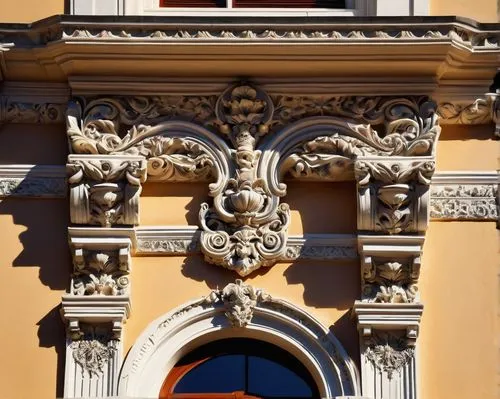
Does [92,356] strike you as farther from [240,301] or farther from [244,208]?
[244,208]

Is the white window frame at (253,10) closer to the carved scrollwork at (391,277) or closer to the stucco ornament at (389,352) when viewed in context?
the carved scrollwork at (391,277)

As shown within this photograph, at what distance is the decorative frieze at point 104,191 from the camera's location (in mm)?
18375

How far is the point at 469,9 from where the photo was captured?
19.2m

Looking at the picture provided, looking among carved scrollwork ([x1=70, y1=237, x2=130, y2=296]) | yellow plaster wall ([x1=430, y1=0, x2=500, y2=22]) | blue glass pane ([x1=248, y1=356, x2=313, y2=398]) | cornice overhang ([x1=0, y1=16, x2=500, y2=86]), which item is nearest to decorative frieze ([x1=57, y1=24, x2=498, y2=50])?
cornice overhang ([x1=0, y1=16, x2=500, y2=86])

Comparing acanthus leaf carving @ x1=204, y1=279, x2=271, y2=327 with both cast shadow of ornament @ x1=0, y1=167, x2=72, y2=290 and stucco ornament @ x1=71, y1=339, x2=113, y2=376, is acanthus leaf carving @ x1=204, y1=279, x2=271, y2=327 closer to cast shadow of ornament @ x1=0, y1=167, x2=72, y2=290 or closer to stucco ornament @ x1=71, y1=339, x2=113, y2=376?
stucco ornament @ x1=71, y1=339, x2=113, y2=376

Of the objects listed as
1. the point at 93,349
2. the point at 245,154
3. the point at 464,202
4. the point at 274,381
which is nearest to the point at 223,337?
the point at 274,381

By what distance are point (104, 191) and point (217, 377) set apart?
1.67 metres

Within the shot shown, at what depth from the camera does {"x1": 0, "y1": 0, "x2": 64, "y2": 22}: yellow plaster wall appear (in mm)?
19188

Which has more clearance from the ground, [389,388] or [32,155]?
[32,155]

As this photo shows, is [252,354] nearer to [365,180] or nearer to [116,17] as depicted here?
[365,180]

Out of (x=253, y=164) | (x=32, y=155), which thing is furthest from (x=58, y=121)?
(x=253, y=164)

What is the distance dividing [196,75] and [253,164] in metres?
0.85

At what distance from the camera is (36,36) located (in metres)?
18.8

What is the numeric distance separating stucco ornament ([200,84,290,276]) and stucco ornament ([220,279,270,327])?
0.17m
